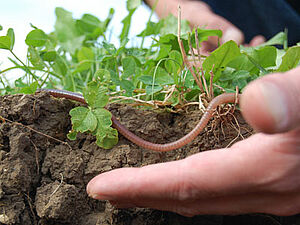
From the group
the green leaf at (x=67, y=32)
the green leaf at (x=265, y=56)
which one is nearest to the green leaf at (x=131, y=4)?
the green leaf at (x=67, y=32)

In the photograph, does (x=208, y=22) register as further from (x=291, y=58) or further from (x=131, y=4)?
(x=291, y=58)

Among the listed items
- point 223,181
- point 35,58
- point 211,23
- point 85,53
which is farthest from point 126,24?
point 223,181

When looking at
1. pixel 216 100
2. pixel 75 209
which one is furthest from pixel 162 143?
pixel 75 209

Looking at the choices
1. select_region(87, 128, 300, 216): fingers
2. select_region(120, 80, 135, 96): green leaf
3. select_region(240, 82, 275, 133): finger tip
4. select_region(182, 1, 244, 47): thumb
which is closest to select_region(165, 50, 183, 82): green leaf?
select_region(120, 80, 135, 96): green leaf

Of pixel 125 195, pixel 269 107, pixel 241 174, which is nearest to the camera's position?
pixel 269 107

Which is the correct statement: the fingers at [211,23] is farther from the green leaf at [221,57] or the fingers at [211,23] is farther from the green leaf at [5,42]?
the green leaf at [5,42]

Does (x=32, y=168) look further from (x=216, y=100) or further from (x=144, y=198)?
(x=216, y=100)

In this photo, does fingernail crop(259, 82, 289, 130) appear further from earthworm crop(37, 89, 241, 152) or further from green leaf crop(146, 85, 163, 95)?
green leaf crop(146, 85, 163, 95)
